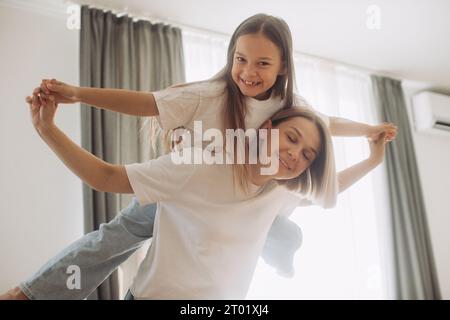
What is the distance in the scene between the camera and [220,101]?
2.70 ft

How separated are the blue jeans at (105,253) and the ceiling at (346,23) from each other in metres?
1.39

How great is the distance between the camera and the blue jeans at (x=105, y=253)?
32.3 inches

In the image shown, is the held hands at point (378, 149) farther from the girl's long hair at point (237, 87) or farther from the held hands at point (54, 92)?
the held hands at point (54, 92)

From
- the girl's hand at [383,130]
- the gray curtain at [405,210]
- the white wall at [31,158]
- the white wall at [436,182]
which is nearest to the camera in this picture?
the girl's hand at [383,130]

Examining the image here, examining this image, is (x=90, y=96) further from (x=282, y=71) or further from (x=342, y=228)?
(x=342, y=228)

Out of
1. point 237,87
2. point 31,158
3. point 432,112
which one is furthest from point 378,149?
point 432,112

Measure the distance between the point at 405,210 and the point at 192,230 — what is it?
2300 millimetres

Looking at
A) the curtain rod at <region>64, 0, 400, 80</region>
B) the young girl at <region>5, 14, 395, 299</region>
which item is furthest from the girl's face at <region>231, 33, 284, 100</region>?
the curtain rod at <region>64, 0, 400, 80</region>

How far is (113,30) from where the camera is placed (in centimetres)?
195

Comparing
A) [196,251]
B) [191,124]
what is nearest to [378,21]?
[191,124]

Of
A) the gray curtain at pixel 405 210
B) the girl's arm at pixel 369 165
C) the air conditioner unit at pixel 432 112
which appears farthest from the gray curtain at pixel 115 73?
the air conditioner unit at pixel 432 112

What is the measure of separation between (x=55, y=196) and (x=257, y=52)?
4.35 ft
